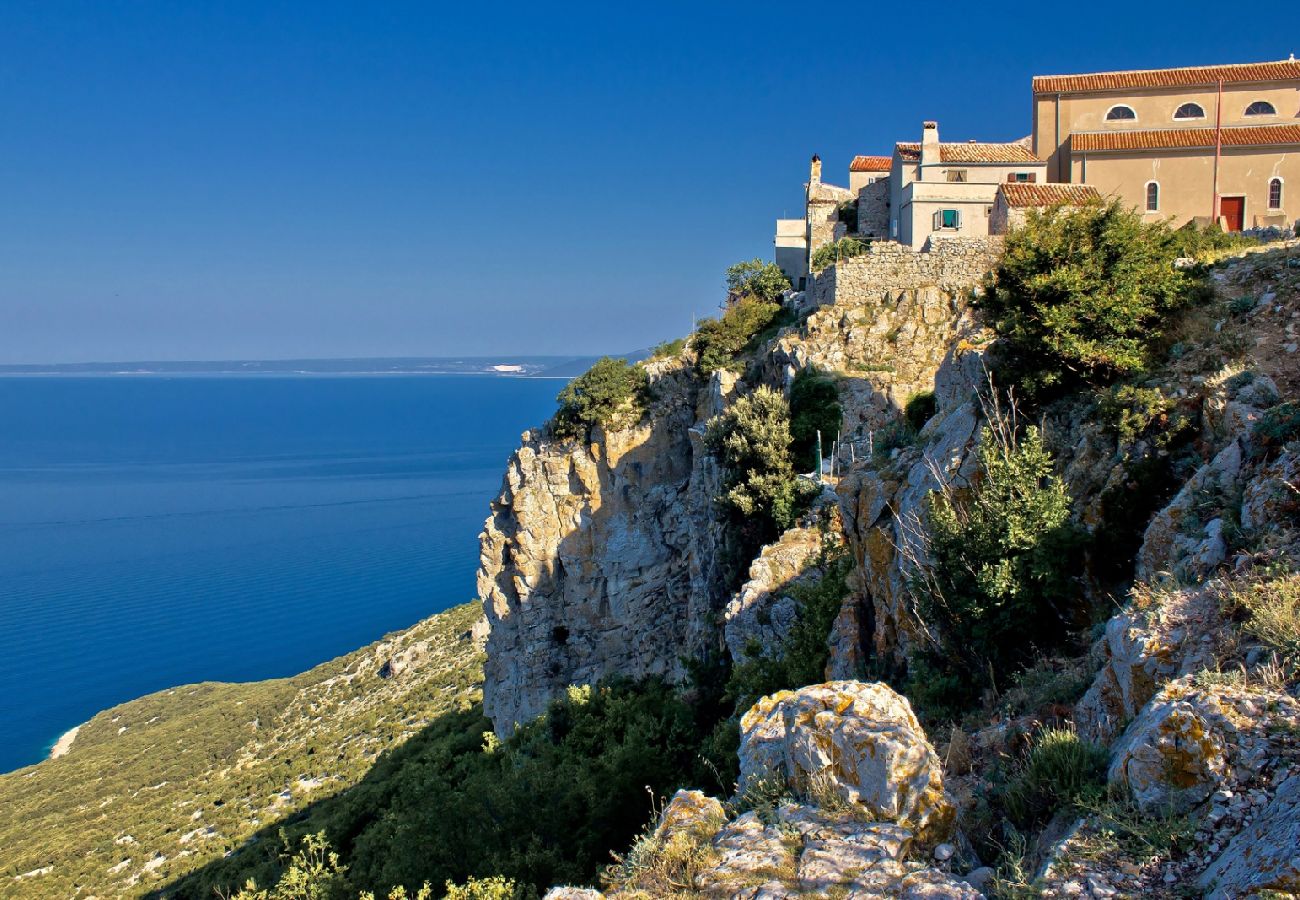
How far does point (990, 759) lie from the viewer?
6.50 metres

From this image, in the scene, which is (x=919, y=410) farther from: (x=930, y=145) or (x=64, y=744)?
(x=64, y=744)

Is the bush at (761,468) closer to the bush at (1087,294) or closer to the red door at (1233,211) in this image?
the bush at (1087,294)

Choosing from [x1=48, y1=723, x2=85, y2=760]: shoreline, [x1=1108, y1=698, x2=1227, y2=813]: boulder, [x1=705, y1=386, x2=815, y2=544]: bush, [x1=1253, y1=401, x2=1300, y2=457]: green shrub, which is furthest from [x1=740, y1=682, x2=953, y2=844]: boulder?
[x1=48, y1=723, x2=85, y2=760]: shoreline

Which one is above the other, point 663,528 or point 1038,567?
point 1038,567

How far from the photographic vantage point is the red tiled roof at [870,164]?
110ft

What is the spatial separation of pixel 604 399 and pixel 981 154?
15217 mm

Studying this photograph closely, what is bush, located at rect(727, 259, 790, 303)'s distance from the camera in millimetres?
31391

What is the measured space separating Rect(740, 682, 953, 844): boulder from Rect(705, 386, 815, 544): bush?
11187mm

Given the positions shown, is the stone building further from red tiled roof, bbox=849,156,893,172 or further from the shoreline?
the shoreline

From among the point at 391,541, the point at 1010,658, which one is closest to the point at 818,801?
the point at 1010,658

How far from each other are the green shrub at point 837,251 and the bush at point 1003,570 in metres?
21.6

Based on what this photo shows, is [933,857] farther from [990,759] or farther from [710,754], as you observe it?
[710,754]

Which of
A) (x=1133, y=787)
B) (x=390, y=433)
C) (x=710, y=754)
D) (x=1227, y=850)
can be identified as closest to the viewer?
(x=1227, y=850)

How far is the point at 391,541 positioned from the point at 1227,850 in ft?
310
